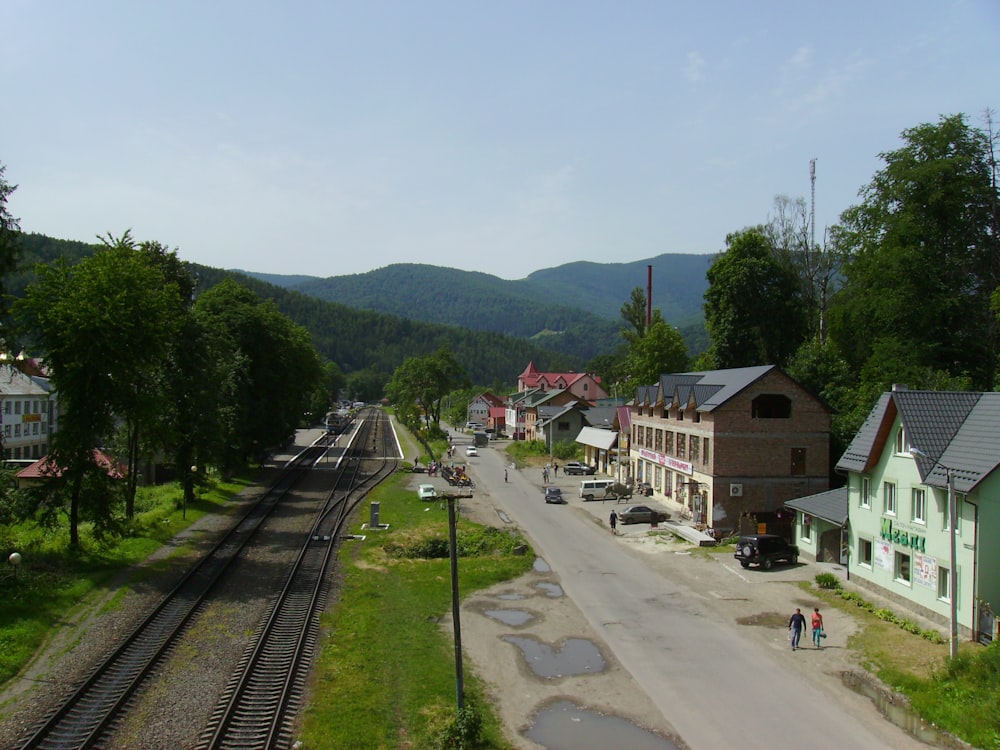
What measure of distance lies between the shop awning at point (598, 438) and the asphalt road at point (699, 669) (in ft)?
91.8

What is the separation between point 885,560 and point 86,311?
31.3m

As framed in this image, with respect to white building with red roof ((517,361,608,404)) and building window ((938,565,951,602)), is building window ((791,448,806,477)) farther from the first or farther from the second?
white building with red roof ((517,361,608,404))

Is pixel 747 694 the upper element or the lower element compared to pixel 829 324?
lower

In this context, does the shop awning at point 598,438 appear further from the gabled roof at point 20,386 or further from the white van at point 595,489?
the gabled roof at point 20,386

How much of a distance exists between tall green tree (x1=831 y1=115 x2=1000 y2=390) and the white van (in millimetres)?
19354

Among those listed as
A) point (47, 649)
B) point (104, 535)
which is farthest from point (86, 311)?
point (47, 649)

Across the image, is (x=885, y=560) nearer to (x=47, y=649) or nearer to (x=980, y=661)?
(x=980, y=661)

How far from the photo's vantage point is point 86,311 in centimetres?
2877

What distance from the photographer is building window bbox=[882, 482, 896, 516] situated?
1048 inches

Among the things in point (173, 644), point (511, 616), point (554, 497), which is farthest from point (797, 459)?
point (173, 644)

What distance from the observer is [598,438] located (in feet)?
221

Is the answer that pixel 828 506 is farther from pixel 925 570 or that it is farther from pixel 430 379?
pixel 430 379

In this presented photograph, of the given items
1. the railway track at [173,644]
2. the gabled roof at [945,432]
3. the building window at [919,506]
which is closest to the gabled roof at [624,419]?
the railway track at [173,644]

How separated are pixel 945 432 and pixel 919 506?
263cm
